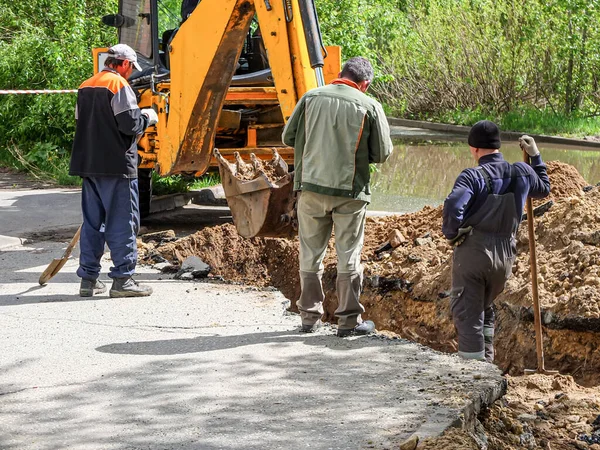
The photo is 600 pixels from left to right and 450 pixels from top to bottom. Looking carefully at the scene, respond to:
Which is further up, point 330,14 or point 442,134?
point 330,14

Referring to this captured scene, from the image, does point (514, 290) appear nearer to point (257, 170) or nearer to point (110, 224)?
point (257, 170)

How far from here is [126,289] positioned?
817 cm

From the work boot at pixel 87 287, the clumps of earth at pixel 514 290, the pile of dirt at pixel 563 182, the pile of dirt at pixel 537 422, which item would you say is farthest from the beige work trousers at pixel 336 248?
the pile of dirt at pixel 563 182

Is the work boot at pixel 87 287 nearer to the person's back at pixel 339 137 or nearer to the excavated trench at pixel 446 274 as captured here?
the excavated trench at pixel 446 274

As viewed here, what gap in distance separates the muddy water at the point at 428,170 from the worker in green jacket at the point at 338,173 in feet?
23.1

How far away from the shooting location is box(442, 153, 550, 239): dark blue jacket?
5941 millimetres

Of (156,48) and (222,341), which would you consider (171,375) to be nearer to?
(222,341)

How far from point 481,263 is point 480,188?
473 mm

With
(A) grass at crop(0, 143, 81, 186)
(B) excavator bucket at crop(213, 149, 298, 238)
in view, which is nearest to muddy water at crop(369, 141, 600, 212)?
(A) grass at crop(0, 143, 81, 186)

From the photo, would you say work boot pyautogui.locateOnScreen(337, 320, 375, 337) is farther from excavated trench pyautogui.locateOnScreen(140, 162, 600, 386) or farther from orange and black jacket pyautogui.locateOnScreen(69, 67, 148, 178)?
orange and black jacket pyautogui.locateOnScreen(69, 67, 148, 178)

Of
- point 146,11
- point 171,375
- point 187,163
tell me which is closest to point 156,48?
point 146,11

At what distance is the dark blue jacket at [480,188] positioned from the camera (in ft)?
19.5

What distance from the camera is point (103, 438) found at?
193 inches

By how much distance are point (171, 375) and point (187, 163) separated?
4778mm
